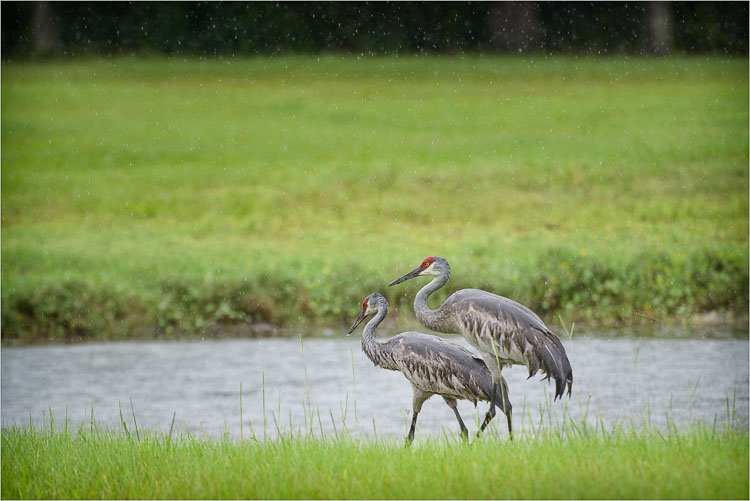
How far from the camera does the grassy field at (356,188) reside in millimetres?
13586

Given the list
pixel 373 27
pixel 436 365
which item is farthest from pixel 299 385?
pixel 373 27

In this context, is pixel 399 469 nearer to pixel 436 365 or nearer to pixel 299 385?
pixel 436 365

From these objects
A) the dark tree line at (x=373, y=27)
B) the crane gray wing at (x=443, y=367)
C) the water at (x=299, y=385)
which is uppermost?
the dark tree line at (x=373, y=27)

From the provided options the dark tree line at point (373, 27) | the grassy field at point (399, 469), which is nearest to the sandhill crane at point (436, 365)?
the grassy field at point (399, 469)

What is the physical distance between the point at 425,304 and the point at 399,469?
1228 millimetres

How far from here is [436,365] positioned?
273 inches

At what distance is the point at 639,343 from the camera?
40.8 ft

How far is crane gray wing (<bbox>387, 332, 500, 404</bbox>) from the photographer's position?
693cm

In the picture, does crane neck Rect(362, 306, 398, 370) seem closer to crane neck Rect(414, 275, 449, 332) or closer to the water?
crane neck Rect(414, 275, 449, 332)

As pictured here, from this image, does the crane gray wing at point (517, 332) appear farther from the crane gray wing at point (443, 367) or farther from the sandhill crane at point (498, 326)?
the crane gray wing at point (443, 367)

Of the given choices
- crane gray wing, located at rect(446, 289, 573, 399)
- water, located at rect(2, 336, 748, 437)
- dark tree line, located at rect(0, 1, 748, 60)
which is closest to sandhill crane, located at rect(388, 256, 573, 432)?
crane gray wing, located at rect(446, 289, 573, 399)

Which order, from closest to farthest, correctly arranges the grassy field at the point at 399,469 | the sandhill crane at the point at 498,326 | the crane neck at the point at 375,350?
1. the grassy field at the point at 399,469
2. the sandhill crane at the point at 498,326
3. the crane neck at the point at 375,350

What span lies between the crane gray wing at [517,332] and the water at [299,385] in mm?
2396

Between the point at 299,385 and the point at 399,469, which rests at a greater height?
the point at 399,469
